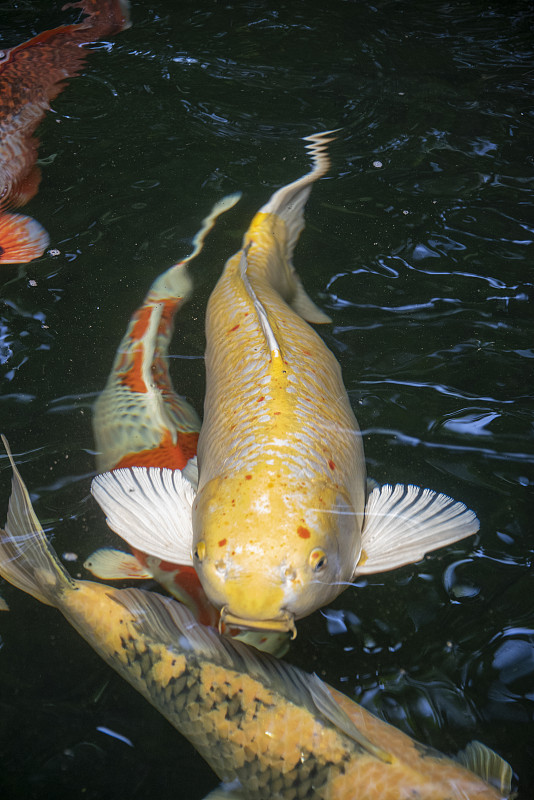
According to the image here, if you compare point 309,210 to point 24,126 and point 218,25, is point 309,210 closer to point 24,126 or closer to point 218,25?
point 24,126

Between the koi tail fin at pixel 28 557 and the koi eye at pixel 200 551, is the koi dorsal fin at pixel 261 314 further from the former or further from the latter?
the koi tail fin at pixel 28 557

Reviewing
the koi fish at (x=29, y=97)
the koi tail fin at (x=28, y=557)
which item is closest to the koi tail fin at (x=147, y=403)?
the koi tail fin at (x=28, y=557)

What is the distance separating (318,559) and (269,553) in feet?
0.58

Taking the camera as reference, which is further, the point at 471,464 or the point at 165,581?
the point at 471,464

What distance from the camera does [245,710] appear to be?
191cm

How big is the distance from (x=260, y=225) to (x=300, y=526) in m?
2.11

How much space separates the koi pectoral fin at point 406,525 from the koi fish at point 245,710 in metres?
0.53

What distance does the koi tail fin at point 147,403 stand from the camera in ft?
9.30

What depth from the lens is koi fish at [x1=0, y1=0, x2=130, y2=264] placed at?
418 cm

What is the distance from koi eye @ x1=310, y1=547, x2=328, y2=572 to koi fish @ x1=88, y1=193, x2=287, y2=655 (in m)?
0.37

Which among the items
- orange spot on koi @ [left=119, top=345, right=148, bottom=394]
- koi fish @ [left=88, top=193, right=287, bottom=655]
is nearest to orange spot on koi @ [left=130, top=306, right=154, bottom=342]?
koi fish @ [left=88, top=193, right=287, bottom=655]

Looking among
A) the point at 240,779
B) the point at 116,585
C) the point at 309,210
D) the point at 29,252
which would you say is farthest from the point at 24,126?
the point at 240,779

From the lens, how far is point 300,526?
2.02 m

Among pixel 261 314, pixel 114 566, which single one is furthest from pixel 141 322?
pixel 114 566
